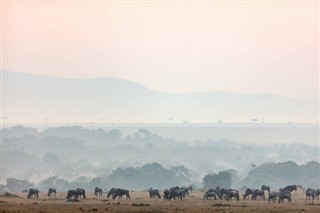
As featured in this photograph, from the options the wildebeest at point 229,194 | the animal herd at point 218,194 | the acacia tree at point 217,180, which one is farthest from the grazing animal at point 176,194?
the acacia tree at point 217,180

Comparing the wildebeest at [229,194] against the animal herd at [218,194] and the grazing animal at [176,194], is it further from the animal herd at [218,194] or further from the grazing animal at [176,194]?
the grazing animal at [176,194]

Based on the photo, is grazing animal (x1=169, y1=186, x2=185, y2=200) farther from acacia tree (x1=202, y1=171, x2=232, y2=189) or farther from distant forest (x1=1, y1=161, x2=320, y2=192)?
distant forest (x1=1, y1=161, x2=320, y2=192)

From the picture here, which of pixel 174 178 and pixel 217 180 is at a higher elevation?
pixel 217 180

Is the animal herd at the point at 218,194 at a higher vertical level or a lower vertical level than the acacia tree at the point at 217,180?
higher

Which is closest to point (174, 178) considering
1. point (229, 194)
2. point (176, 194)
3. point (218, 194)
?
point (218, 194)

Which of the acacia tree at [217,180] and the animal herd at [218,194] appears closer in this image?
the animal herd at [218,194]

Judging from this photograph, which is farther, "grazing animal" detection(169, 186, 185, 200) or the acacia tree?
the acacia tree

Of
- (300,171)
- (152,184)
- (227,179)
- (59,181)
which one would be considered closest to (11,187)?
(59,181)

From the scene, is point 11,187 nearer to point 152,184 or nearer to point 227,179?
point 152,184

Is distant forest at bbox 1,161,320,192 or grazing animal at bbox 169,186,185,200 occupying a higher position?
grazing animal at bbox 169,186,185,200

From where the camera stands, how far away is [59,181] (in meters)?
166

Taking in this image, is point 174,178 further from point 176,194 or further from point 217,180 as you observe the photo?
point 176,194

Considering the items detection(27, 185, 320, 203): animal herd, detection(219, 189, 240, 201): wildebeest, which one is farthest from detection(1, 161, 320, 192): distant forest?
detection(219, 189, 240, 201): wildebeest

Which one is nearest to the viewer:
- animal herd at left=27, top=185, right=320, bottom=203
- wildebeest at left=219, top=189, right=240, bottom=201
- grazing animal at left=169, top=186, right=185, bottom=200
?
animal herd at left=27, top=185, right=320, bottom=203
